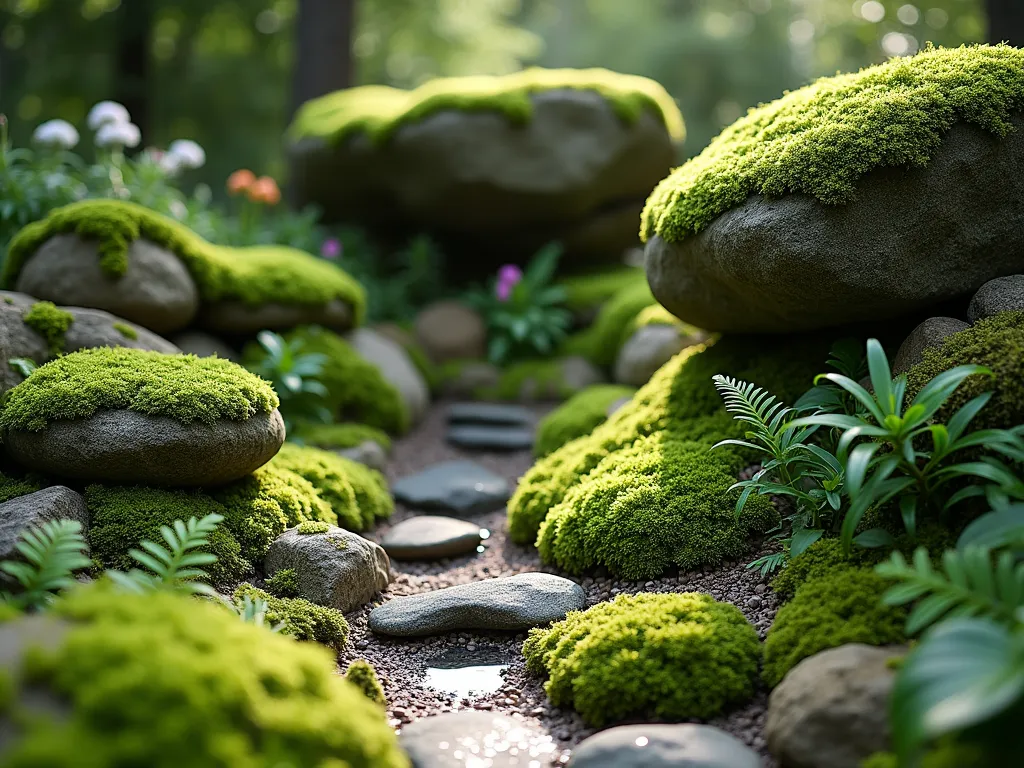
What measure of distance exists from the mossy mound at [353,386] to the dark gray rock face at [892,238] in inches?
138

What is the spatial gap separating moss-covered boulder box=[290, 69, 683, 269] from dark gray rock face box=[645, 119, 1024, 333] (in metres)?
4.51

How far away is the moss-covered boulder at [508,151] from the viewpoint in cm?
827

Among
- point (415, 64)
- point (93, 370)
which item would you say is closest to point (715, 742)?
point (93, 370)

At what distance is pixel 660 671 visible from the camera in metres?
2.99

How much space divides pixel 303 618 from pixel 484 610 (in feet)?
2.77

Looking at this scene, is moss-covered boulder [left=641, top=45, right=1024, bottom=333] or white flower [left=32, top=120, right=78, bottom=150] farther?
white flower [left=32, top=120, right=78, bottom=150]

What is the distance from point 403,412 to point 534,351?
83.2 inches

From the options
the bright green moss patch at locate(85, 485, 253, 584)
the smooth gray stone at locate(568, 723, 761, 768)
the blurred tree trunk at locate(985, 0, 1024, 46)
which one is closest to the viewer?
the smooth gray stone at locate(568, 723, 761, 768)

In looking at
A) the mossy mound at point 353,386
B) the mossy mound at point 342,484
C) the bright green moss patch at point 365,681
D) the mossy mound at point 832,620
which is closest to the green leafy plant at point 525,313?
the mossy mound at point 353,386

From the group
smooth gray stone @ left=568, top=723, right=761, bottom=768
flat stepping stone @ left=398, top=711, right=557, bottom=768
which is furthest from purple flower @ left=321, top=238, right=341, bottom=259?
smooth gray stone @ left=568, top=723, right=761, bottom=768

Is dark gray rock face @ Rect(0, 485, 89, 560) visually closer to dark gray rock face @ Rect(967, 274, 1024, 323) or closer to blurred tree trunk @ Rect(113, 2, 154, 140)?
dark gray rock face @ Rect(967, 274, 1024, 323)

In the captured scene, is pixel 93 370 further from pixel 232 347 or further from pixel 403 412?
pixel 403 412

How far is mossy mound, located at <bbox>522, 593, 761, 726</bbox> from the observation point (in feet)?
9.64

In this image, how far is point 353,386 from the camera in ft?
21.7
